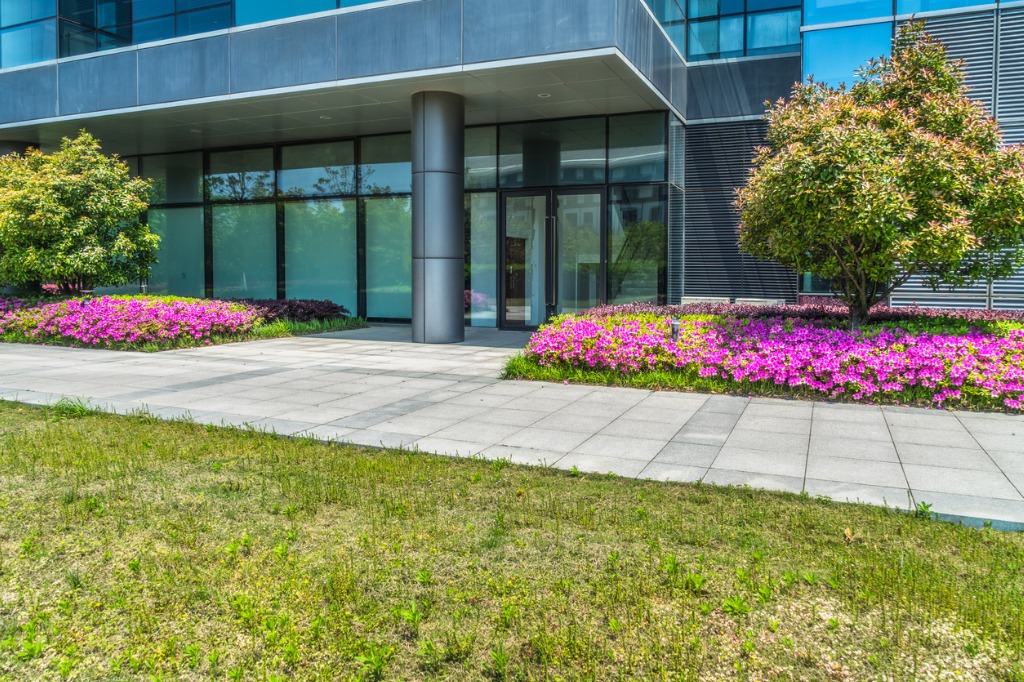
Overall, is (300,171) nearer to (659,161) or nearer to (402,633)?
(659,161)

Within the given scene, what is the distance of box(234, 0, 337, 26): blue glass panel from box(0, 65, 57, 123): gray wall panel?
5.58m

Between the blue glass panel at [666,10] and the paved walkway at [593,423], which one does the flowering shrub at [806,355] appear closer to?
the paved walkway at [593,423]

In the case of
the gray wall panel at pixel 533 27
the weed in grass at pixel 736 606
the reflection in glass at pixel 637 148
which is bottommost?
the weed in grass at pixel 736 606

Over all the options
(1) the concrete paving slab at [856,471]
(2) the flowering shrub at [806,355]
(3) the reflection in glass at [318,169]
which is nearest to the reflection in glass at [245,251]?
(3) the reflection in glass at [318,169]

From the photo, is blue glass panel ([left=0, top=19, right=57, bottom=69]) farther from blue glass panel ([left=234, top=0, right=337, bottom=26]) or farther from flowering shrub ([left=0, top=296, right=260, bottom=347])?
flowering shrub ([left=0, top=296, right=260, bottom=347])

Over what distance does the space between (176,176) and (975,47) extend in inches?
779

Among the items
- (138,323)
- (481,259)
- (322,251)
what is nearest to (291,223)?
(322,251)

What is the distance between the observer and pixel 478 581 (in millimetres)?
3676

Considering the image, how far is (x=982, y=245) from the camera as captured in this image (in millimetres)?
8992

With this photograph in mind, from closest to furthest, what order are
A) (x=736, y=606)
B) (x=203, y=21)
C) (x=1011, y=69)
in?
(x=736, y=606), (x=1011, y=69), (x=203, y=21)

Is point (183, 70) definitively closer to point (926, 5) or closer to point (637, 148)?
point (637, 148)

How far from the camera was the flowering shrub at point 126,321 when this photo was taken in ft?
44.8

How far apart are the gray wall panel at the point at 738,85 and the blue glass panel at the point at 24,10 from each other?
582 inches

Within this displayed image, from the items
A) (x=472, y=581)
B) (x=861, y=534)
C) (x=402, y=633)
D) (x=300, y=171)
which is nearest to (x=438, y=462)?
(x=472, y=581)
